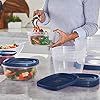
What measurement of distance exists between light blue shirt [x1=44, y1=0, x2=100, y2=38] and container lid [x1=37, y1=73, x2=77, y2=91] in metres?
0.54

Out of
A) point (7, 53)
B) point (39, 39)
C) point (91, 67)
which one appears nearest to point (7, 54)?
point (7, 53)

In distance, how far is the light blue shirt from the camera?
167 centimetres

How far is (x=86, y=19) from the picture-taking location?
5.63 feet

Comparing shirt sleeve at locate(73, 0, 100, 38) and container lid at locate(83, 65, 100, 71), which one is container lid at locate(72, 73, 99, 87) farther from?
shirt sleeve at locate(73, 0, 100, 38)

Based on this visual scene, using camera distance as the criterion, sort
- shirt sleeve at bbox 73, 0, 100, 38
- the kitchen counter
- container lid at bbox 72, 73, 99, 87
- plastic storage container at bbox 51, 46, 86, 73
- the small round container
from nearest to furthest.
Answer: the kitchen counter, container lid at bbox 72, 73, 99, 87, plastic storage container at bbox 51, 46, 86, 73, the small round container, shirt sleeve at bbox 73, 0, 100, 38

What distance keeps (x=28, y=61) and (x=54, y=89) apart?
241 millimetres

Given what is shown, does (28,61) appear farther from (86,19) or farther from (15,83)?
(86,19)

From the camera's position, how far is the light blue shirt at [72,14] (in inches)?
65.9

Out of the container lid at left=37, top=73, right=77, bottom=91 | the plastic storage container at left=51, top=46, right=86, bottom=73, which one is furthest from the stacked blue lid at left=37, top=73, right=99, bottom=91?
the plastic storage container at left=51, top=46, right=86, bottom=73

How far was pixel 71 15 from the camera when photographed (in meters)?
1.81

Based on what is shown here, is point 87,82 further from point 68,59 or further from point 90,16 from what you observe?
point 90,16

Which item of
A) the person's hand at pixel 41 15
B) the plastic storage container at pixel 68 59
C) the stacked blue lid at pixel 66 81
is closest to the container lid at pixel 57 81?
the stacked blue lid at pixel 66 81

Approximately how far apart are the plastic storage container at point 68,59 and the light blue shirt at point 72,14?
0.29 m

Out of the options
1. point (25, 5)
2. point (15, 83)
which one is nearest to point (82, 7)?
point (15, 83)
